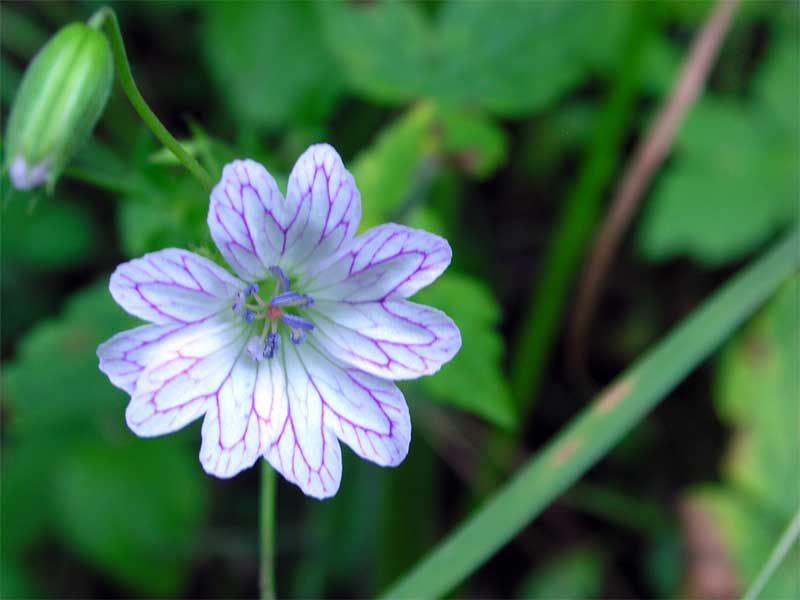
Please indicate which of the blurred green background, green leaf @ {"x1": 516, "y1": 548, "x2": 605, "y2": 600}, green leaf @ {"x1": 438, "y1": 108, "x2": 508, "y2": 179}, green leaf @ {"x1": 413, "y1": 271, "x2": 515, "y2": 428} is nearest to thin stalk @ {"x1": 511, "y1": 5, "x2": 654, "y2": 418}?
the blurred green background

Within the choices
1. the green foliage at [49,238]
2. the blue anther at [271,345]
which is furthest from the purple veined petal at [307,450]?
the green foliage at [49,238]

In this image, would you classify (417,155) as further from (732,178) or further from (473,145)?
(732,178)

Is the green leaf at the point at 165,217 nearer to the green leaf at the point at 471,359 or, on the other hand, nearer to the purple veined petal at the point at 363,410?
the purple veined petal at the point at 363,410

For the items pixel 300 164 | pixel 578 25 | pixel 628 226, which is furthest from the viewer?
pixel 628 226

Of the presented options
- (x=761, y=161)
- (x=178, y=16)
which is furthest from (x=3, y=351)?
(x=761, y=161)

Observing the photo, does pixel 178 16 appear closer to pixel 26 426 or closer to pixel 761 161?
pixel 26 426

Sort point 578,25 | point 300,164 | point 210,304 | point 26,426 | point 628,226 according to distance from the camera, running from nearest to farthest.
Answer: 1. point 300,164
2. point 210,304
3. point 26,426
4. point 578,25
5. point 628,226

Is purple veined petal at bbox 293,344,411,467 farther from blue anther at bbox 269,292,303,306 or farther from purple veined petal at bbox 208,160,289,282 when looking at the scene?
purple veined petal at bbox 208,160,289,282
